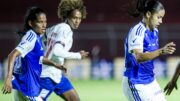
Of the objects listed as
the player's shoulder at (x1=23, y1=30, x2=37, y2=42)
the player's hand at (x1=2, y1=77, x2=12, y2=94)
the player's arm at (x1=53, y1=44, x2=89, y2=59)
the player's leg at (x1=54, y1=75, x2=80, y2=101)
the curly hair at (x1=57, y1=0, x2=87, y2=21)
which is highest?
the curly hair at (x1=57, y1=0, x2=87, y2=21)

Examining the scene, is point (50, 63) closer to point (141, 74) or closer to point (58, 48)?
point (58, 48)

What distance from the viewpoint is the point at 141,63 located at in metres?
7.85

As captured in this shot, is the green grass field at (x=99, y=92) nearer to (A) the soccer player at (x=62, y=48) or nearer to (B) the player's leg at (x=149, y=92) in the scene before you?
(A) the soccer player at (x=62, y=48)

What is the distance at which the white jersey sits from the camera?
8.78 m

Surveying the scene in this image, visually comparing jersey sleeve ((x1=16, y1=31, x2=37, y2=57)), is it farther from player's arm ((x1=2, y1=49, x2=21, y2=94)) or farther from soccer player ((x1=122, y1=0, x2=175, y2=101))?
soccer player ((x1=122, y1=0, x2=175, y2=101))

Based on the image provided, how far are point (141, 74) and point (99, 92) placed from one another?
7.96 meters

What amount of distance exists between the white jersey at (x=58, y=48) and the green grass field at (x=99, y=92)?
4.96 metres

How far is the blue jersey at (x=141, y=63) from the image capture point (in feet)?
25.4

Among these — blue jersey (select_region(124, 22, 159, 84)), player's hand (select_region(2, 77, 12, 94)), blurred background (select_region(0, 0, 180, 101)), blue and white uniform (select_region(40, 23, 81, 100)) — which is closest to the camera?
player's hand (select_region(2, 77, 12, 94))

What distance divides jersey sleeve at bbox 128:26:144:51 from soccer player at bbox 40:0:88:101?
122cm

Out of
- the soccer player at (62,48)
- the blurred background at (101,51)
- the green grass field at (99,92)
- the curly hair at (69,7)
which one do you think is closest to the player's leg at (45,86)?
the soccer player at (62,48)

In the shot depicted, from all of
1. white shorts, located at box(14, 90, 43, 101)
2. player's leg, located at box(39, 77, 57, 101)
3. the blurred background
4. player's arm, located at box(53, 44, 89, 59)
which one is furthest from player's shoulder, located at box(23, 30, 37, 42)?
the blurred background

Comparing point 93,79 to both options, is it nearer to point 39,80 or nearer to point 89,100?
point 89,100

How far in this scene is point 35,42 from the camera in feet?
26.9
